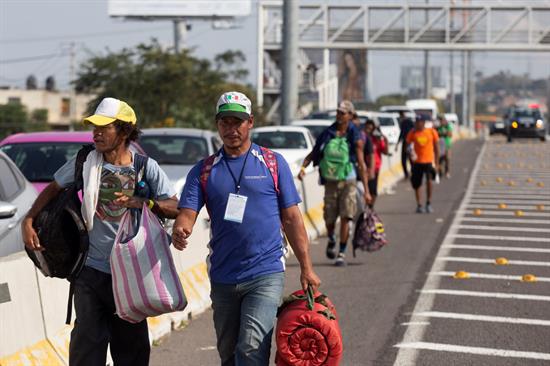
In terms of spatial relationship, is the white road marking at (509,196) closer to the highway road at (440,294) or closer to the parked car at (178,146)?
the highway road at (440,294)

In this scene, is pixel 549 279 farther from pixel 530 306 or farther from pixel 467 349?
pixel 467 349

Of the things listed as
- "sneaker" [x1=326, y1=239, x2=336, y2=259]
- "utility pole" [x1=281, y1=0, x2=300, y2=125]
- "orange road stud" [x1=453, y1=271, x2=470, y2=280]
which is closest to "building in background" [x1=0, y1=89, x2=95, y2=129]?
"utility pole" [x1=281, y1=0, x2=300, y2=125]

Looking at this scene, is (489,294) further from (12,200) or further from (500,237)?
(500,237)

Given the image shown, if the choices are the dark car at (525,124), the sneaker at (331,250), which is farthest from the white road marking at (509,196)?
the dark car at (525,124)

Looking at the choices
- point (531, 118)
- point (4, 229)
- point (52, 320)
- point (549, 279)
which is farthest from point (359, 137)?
point (531, 118)

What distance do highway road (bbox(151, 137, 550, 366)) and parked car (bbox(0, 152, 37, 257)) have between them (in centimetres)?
159

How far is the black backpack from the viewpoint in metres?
6.20

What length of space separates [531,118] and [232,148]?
58156mm

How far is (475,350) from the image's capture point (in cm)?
877

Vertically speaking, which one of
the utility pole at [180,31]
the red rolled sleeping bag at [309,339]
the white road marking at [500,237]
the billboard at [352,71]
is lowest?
the white road marking at [500,237]

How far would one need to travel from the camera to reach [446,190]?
2662cm

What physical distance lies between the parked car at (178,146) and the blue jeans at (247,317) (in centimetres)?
1044

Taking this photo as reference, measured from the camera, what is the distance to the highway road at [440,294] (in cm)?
875

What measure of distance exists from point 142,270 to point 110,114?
32.8 inches
